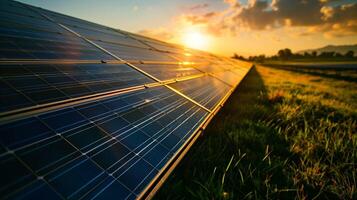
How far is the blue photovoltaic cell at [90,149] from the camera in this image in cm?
176

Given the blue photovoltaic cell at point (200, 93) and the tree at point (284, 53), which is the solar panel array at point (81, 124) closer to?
the blue photovoltaic cell at point (200, 93)

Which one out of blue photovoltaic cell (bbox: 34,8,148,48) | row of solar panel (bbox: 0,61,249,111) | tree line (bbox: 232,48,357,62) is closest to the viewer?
row of solar panel (bbox: 0,61,249,111)

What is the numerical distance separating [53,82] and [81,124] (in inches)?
43.9

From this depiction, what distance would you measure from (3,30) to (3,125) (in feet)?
12.4

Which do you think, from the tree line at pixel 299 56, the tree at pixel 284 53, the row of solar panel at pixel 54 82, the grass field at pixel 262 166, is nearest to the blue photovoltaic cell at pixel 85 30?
the row of solar panel at pixel 54 82

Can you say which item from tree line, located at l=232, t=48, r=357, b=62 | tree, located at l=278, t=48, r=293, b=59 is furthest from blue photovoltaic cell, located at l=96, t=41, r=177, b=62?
tree, located at l=278, t=48, r=293, b=59

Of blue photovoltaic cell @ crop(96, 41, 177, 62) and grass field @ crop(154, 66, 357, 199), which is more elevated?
blue photovoltaic cell @ crop(96, 41, 177, 62)

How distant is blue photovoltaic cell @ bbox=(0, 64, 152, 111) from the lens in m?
2.64

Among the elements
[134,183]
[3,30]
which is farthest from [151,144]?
[3,30]

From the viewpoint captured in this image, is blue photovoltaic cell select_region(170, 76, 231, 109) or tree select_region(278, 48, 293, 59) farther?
tree select_region(278, 48, 293, 59)

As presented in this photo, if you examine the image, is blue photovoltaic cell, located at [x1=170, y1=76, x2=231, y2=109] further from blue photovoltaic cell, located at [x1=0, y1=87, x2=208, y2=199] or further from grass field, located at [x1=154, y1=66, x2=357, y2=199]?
blue photovoltaic cell, located at [x1=0, y1=87, x2=208, y2=199]

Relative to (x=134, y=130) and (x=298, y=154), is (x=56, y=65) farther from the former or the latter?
(x=298, y=154)

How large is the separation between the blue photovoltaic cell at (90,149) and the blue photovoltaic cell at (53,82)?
0.34m

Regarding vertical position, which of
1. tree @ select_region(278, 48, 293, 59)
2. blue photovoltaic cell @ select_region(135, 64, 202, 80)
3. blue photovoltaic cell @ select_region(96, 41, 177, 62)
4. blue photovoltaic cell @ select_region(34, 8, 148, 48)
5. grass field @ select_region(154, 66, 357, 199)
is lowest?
tree @ select_region(278, 48, 293, 59)
